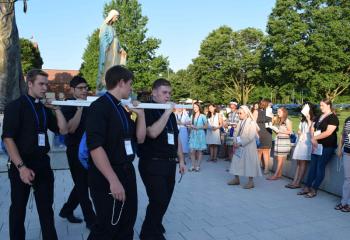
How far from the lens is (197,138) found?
9898mm

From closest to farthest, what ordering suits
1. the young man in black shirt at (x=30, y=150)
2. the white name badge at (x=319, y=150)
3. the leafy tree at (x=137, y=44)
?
the young man in black shirt at (x=30, y=150) < the white name badge at (x=319, y=150) < the leafy tree at (x=137, y=44)

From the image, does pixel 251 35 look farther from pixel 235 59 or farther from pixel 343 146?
pixel 343 146

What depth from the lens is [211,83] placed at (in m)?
53.2

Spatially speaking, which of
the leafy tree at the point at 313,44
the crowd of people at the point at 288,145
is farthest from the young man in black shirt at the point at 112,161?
the leafy tree at the point at 313,44

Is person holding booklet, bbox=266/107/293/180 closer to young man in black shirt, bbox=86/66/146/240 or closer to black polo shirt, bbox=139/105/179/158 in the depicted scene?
black polo shirt, bbox=139/105/179/158

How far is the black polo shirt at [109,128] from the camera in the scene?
2.85m

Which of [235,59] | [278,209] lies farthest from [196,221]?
[235,59]

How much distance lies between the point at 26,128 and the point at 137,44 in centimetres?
3601

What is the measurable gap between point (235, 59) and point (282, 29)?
1381cm

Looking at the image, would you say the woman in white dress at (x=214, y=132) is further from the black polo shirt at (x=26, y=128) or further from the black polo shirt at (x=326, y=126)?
the black polo shirt at (x=26, y=128)

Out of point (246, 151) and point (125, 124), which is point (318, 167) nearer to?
point (246, 151)

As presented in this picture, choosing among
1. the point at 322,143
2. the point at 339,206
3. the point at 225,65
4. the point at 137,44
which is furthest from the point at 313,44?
the point at 339,206

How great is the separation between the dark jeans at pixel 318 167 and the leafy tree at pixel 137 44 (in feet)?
104

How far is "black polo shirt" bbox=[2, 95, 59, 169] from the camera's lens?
346 centimetres
